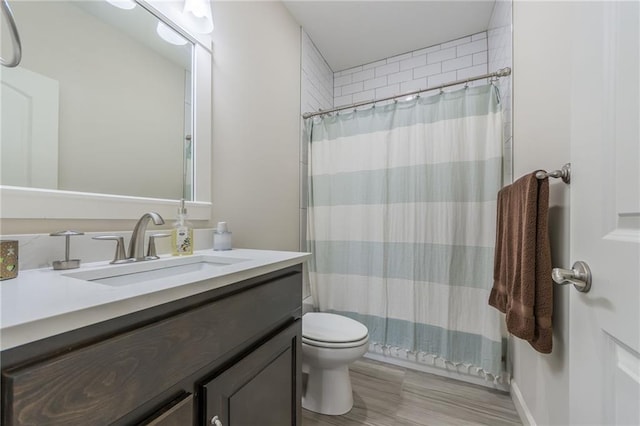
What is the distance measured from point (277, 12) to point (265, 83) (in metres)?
0.57

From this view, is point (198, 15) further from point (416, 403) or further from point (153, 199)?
point (416, 403)

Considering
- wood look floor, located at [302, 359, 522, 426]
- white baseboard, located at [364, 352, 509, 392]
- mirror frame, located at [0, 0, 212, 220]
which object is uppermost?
mirror frame, located at [0, 0, 212, 220]

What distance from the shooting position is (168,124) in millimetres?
1196

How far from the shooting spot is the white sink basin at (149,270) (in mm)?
788

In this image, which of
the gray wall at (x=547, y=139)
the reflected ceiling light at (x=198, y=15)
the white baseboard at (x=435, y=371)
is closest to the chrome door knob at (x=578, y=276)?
the gray wall at (x=547, y=139)

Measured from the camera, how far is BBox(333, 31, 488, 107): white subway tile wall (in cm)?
215

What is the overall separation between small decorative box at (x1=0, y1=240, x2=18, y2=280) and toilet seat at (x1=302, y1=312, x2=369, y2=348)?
1124mm

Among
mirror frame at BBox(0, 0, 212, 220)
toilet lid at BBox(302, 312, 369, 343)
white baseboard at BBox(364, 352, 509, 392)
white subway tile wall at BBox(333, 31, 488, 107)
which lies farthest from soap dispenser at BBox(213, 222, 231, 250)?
white subway tile wall at BBox(333, 31, 488, 107)

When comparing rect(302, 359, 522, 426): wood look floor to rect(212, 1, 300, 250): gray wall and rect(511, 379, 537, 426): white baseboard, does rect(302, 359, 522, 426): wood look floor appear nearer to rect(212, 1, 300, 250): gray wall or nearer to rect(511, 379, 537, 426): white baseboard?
rect(511, 379, 537, 426): white baseboard

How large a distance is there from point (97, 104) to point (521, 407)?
2.34 m

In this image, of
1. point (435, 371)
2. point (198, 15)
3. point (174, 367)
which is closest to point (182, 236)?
point (174, 367)

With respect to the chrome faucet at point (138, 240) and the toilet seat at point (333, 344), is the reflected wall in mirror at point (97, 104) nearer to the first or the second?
the chrome faucet at point (138, 240)

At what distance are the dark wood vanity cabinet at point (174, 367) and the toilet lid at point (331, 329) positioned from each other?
0.41 m

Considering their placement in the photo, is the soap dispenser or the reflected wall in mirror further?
the soap dispenser
